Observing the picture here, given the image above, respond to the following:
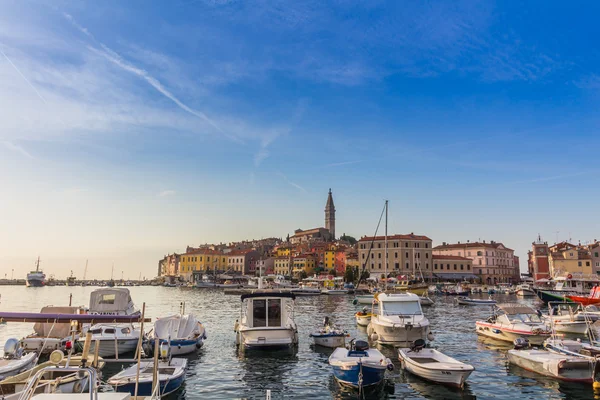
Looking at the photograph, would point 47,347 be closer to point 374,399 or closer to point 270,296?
point 270,296

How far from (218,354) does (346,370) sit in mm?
10324

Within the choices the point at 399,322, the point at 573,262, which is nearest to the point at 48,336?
the point at 399,322

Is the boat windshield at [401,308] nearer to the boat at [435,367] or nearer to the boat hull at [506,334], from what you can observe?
the boat hull at [506,334]

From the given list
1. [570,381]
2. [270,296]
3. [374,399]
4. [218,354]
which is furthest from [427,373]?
[218,354]

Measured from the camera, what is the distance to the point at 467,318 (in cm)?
4438

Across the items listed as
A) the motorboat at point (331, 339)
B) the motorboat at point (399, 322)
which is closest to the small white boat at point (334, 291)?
the motorboat at point (399, 322)

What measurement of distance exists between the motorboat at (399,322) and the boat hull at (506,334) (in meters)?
6.05

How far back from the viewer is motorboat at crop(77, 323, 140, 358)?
74.9ft

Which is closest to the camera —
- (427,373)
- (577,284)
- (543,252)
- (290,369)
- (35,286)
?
(427,373)

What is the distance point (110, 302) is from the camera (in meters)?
30.7

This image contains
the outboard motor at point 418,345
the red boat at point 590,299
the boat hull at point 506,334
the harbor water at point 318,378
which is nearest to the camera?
the harbor water at point 318,378

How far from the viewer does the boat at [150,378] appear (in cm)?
1473

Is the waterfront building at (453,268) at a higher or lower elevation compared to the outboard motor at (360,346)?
higher

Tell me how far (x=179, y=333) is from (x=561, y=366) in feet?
60.4
